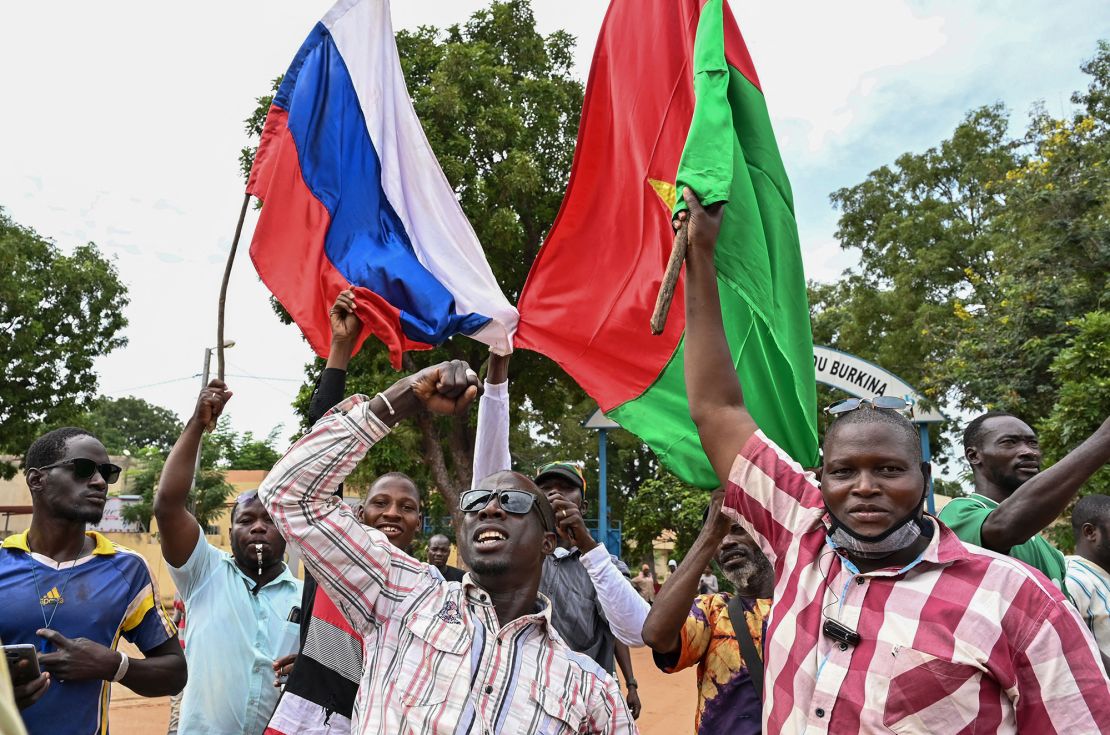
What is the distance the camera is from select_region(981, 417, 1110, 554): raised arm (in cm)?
313

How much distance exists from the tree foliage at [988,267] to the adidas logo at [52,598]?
34.1 ft

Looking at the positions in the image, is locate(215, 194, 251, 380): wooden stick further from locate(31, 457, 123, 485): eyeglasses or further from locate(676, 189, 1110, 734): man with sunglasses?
locate(676, 189, 1110, 734): man with sunglasses

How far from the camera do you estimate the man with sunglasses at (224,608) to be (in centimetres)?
A: 377

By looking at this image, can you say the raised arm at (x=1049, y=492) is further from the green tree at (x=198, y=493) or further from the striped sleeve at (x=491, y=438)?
the green tree at (x=198, y=493)

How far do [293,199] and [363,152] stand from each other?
1.62 ft

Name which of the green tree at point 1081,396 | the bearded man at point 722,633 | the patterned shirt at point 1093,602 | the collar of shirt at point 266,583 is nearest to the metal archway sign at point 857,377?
the green tree at point 1081,396

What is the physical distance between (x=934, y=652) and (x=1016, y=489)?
6.54 feet

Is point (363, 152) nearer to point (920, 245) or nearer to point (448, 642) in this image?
point (448, 642)

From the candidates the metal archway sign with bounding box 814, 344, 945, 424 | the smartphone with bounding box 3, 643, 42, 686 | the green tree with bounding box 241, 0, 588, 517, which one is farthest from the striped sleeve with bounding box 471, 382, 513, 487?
the green tree with bounding box 241, 0, 588, 517

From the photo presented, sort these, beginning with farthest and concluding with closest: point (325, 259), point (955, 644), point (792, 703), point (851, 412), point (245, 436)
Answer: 1. point (245, 436)
2. point (325, 259)
3. point (851, 412)
4. point (792, 703)
5. point (955, 644)

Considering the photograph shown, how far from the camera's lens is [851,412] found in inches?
93.7

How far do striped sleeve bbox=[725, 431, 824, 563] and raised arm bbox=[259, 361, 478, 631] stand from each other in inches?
33.4

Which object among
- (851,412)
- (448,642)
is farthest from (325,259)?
(851,412)

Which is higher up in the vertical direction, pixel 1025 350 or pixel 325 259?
pixel 1025 350
